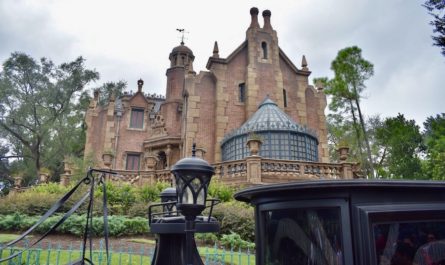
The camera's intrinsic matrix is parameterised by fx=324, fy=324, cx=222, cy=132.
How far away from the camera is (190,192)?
363 centimetres

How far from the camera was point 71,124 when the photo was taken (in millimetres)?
33656

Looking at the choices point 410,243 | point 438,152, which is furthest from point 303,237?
point 438,152

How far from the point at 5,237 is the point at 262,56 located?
62.6 feet

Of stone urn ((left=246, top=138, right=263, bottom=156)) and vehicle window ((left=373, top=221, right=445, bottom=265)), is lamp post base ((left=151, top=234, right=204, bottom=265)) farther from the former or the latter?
stone urn ((left=246, top=138, right=263, bottom=156))

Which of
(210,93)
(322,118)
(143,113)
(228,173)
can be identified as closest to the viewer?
(228,173)

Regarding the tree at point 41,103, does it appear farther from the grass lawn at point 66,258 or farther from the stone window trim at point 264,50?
the grass lawn at point 66,258

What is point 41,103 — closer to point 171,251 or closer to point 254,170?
point 254,170

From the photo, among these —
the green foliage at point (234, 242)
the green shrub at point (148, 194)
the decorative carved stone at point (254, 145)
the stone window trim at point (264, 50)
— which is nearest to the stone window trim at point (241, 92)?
the stone window trim at point (264, 50)

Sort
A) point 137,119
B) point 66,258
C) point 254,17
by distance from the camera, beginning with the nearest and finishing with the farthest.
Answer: point 66,258, point 254,17, point 137,119

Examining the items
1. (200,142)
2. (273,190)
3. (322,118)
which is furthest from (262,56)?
(273,190)

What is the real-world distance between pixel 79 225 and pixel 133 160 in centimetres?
1815

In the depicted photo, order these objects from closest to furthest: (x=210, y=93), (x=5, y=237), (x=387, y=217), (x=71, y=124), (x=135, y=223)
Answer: (x=387, y=217)
(x=5, y=237)
(x=135, y=223)
(x=210, y=93)
(x=71, y=124)

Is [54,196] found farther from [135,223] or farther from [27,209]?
[135,223]

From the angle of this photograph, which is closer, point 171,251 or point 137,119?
point 171,251
